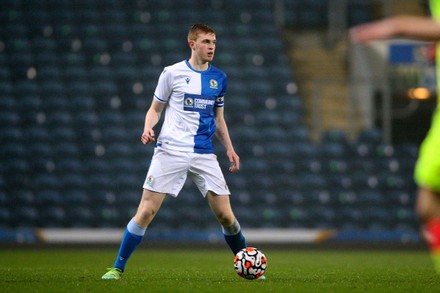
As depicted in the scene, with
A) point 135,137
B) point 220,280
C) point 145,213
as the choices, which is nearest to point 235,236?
point 220,280

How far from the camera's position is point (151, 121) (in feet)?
24.8

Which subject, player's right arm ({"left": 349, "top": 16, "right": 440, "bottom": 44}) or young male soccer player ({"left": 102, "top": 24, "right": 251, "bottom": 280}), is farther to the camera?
young male soccer player ({"left": 102, "top": 24, "right": 251, "bottom": 280})

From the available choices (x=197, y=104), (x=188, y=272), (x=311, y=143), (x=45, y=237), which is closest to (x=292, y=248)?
(x=311, y=143)

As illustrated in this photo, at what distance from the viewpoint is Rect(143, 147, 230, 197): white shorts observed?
7.48 m

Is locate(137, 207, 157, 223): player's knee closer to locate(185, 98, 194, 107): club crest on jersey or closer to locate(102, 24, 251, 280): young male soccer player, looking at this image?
locate(102, 24, 251, 280): young male soccer player

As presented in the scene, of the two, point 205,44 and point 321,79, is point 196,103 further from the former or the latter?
point 321,79

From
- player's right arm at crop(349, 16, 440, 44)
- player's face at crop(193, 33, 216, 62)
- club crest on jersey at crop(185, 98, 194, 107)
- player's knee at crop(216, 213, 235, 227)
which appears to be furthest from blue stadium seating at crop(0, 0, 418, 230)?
player's right arm at crop(349, 16, 440, 44)

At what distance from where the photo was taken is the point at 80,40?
762 inches

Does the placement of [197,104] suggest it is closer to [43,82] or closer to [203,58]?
[203,58]

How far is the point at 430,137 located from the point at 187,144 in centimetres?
320

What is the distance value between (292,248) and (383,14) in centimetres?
693

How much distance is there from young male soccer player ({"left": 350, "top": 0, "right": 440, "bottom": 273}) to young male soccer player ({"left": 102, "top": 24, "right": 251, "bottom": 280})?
9.82 ft

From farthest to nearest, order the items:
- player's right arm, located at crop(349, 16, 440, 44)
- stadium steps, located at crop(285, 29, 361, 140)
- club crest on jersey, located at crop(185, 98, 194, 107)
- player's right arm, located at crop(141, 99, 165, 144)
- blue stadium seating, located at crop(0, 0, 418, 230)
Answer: stadium steps, located at crop(285, 29, 361, 140) < blue stadium seating, located at crop(0, 0, 418, 230) < club crest on jersey, located at crop(185, 98, 194, 107) < player's right arm, located at crop(141, 99, 165, 144) < player's right arm, located at crop(349, 16, 440, 44)

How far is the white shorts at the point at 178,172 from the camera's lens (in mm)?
7477
